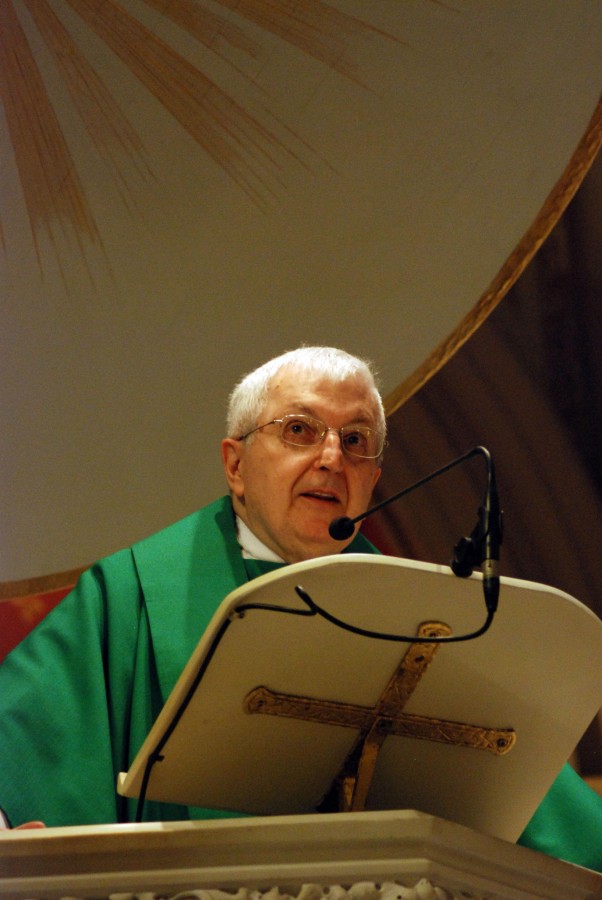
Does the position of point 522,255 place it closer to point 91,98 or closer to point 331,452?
point 331,452

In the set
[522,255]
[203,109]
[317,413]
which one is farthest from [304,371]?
[203,109]

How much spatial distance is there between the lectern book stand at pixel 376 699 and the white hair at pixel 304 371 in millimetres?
1182

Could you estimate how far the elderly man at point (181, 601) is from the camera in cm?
220

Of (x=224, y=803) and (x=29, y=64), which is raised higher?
(x=29, y=64)

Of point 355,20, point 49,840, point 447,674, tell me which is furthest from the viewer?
point 355,20

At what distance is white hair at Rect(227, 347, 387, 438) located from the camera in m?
2.89

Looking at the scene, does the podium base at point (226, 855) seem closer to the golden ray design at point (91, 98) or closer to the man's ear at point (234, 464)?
the man's ear at point (234, 464)

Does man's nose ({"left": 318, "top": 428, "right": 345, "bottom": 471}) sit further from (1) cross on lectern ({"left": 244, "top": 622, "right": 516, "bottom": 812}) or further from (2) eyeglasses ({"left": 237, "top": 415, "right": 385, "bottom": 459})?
(1) cross on lectern ({"left": 244, "top": 622, "right": 516, "bottom": 812})

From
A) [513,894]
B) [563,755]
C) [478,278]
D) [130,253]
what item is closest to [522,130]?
[478,278]

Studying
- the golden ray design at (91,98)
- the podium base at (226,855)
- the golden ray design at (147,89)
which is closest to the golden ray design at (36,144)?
the golden ray design at (147,89)

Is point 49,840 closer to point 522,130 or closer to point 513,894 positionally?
point 513,894

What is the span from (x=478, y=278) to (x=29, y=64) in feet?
7.28

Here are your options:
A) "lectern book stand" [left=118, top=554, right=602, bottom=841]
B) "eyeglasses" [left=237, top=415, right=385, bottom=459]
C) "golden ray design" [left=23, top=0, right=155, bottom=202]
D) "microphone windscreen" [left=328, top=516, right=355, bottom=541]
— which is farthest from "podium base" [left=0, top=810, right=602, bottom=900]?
"golden ray design" [left=23, top=0, right=155, bottom=202]

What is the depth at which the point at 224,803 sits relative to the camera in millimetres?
1852
